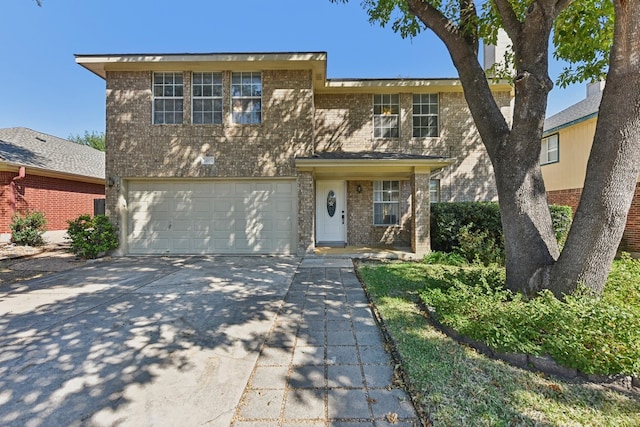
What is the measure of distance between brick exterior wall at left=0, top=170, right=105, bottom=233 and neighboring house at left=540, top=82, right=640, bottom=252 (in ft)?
67.9

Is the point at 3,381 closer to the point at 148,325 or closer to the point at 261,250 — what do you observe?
the point at 148,325

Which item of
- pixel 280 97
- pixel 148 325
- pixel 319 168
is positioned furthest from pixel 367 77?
pixel 148 325

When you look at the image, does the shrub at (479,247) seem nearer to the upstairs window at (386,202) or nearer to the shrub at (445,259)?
the shrub at (445,259)

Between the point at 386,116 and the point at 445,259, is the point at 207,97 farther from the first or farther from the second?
the point at 445,259

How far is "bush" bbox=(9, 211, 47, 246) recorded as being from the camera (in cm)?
1031

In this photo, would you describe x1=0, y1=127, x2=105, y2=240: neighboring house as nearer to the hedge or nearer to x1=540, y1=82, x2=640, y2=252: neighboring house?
the hedge

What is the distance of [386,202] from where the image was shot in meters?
10.8

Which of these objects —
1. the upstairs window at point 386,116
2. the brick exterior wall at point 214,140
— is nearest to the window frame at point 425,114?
the upstairs window at point 386,116

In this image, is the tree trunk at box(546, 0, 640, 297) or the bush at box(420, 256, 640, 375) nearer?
the bush at box(420, 256, 640, 375)

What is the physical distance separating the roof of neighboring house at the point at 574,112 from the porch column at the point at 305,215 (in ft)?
36.7

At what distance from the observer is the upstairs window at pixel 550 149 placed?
43.5 ft

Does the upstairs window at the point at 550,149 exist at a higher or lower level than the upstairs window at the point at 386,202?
higher

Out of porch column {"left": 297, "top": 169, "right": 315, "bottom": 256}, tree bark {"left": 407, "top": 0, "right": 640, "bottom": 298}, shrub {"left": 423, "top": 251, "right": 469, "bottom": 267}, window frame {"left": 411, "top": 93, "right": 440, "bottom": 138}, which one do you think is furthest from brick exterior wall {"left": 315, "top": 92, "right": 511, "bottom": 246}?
tree bark {"left": 407, "top": 0, "right": 640, "bottom": 298}

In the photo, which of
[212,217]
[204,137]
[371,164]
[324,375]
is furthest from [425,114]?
[324,375]
